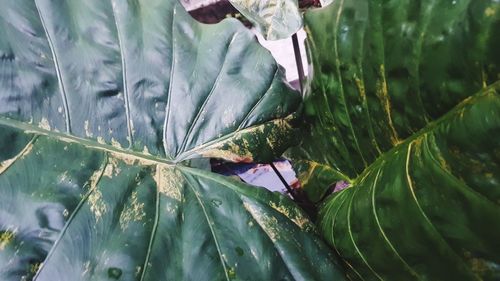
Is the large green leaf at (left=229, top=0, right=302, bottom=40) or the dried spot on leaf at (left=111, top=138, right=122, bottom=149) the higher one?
the large green leaf at (left=229, top=0, right=302, bottom=40)

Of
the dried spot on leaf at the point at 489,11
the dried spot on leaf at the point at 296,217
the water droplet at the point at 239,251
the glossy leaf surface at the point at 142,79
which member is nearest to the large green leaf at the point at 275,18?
the glossy leaf surface at the point at 142,79

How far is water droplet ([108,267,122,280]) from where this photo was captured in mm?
612

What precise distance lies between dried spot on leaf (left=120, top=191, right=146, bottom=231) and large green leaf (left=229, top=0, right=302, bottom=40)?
535mm

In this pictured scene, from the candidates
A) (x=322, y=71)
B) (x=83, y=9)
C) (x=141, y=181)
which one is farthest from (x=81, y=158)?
(x=322, y=71)

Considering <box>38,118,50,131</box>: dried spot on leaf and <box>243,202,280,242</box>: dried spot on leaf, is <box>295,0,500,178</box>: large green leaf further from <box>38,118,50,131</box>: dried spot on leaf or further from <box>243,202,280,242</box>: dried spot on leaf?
<box>38,118,50,131</box>: dried spot on leaf

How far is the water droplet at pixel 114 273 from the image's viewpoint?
2.01 feet

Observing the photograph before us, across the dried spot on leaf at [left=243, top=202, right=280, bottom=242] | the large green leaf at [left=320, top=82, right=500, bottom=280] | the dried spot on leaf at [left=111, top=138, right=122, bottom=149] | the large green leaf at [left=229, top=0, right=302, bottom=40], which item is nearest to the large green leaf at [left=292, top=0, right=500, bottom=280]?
the large green leaf at [left=320, top=82, right=500, bottom=280]

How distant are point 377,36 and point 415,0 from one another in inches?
3.3

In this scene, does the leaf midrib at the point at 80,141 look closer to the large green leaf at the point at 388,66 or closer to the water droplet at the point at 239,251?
the water droplet at the point at 239,251

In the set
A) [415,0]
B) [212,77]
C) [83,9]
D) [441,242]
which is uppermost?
[83,9]

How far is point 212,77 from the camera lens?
0.89 meters

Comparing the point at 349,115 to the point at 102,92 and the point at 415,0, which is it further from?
the point at 102,92

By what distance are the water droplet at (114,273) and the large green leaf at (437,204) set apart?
339mm

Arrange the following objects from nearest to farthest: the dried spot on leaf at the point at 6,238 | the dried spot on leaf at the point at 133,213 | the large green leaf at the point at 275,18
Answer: the dried spot on leaf at the point at 6,238
the dried spot on leaf at the point at 133,213
the large green leaf at the point at 275,18
